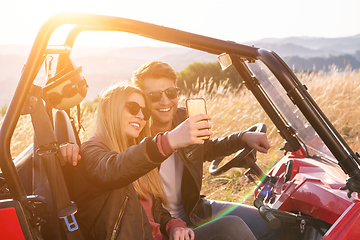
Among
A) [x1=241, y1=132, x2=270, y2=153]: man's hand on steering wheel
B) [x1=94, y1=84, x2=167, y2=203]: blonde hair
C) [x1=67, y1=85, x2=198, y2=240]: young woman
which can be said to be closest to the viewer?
[x1=67, y1=85, x2=198, y2=240]: young woman

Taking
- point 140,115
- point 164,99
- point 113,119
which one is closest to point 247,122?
point 164,99

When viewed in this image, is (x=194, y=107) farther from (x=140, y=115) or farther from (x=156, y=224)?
(x=156, y=224)

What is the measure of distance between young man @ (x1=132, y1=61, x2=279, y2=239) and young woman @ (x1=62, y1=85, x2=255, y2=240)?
0.62 feet

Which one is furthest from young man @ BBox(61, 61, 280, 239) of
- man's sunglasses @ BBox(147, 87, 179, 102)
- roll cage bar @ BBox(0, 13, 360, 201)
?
roll cage bar @ BBox(0, 13, 360, 201)

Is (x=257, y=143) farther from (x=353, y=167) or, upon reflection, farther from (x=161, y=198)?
(x=353, y=167)

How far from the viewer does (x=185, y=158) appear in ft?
7.73

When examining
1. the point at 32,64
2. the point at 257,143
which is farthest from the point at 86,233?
the point at 257,143

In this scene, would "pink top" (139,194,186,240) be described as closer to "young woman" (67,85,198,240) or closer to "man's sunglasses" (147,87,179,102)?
"young woman" (67,85,198,240)

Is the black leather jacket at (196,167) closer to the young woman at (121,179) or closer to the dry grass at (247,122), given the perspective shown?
the young woman at (121,179)

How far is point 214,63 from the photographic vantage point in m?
15.5

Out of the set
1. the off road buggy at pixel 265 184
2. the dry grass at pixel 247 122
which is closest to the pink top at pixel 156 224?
the off road buggy at pixel 265 184

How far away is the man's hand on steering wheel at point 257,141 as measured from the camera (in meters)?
2.30

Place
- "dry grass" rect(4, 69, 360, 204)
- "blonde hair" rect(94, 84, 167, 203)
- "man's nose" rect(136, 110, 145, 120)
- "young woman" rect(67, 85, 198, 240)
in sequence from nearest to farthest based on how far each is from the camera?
"young woman" rect(67, 85, 198, 240) → "blonde hair" rect(94, 84, 167, 203) → "man's nose" rect(136, 110, 145, 120) → "dry grass" rect(4, 69, 360, 204)

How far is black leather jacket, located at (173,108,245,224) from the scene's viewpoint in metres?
2.30
